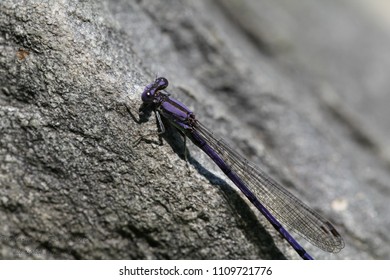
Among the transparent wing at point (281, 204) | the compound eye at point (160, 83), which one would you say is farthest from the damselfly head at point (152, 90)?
the transparent wing at point (281, 204)

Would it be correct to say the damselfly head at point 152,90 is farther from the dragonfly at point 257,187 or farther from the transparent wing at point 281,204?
the transparent wing at point 281,204

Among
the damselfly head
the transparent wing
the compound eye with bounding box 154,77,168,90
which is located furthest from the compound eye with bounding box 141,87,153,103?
the transparent wing

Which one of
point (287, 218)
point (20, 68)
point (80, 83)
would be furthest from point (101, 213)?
point (287, 218)

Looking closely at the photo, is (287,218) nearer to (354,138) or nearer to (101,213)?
(101,213)

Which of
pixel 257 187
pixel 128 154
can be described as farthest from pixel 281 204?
pixel 128 154

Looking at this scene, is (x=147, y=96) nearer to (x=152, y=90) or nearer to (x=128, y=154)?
(x=152, y=90)

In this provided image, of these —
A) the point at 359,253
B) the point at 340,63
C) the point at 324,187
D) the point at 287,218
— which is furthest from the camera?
the point at 340,63

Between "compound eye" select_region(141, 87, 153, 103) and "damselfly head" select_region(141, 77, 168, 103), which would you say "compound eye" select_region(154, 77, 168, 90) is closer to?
"damselfly head" select_region(141, 77, 168, 103)
